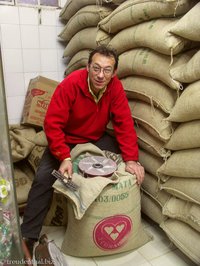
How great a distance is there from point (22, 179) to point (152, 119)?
3.45 feet

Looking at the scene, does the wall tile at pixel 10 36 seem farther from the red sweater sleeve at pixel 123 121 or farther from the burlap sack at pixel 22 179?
the red sweater sleeve at pixel 123 121

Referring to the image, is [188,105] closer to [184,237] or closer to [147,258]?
[184,237]

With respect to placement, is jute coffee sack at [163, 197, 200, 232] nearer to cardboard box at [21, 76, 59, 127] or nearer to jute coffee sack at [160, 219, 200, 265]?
jute coffee sack at [160, 219, 200, 265]

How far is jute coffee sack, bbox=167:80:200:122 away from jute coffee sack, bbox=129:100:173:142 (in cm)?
9

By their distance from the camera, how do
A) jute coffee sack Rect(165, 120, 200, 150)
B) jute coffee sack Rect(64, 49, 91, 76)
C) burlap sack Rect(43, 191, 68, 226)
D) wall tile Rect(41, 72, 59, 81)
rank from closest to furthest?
1. jute coffee sack Rect(165, 120, 200, 150)
2. burlap sack Rect(43, 191, 68, 226)
3. jute coffee sack Rect(64, 49, 91, 76)
4. wall tile Rect(41, 72, 59, 81)

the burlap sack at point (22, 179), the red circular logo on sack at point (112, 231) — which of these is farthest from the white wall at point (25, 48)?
the red circular logo on sack at point (112, 231)

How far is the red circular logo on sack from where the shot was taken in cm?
130

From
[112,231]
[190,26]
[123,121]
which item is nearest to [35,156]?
[123,121]

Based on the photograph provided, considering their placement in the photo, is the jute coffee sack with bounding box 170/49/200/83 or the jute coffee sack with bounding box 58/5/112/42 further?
the jute coffee sack with bounding box 58/5/112/42

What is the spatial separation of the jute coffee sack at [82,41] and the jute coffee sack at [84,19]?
4cm

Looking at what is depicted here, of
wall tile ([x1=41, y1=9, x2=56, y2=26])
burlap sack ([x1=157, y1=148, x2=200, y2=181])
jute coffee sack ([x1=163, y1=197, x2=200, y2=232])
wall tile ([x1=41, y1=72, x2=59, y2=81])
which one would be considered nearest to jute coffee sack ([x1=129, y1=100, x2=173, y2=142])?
burlap sack ([x1=157, y1=148, x2=200, y2=181])

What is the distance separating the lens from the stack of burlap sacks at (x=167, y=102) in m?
1.22

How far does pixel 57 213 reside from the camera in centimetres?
163

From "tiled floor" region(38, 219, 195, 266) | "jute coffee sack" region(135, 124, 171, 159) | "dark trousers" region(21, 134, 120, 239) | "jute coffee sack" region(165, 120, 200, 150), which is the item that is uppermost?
"jute coffee sack" region(165, 120, 200, 150)
